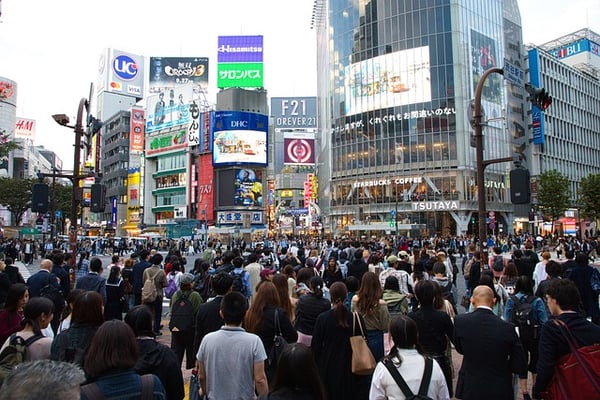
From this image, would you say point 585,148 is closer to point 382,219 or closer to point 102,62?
point 382,219

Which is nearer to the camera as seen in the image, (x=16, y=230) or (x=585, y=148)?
(x=16, y=230)

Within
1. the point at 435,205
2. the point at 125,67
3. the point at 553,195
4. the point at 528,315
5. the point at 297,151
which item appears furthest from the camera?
the point at 125,67

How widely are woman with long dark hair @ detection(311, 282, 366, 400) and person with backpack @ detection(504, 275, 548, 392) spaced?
8.72 ft

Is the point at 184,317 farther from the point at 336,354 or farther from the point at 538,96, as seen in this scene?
the point at 538,96

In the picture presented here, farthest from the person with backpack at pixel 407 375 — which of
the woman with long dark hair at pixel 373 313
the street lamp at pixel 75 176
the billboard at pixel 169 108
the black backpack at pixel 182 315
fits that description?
the billboard at pixel 169 108

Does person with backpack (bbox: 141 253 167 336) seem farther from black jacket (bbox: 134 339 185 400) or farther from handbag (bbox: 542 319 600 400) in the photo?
handbag (bbox: 542 319 600 400)

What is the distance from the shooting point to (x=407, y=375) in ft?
11.0

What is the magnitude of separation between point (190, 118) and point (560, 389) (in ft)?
264

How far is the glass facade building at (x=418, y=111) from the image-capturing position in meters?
58.7

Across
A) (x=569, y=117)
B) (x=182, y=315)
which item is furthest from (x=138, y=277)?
(x=569, y=117)

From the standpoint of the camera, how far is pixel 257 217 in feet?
242

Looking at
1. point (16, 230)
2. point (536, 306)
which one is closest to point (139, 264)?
point (536, 306)

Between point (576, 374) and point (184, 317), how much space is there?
16.5ft

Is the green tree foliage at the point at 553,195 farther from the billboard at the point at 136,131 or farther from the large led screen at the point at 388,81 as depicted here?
the billboard at the point at 136,131
